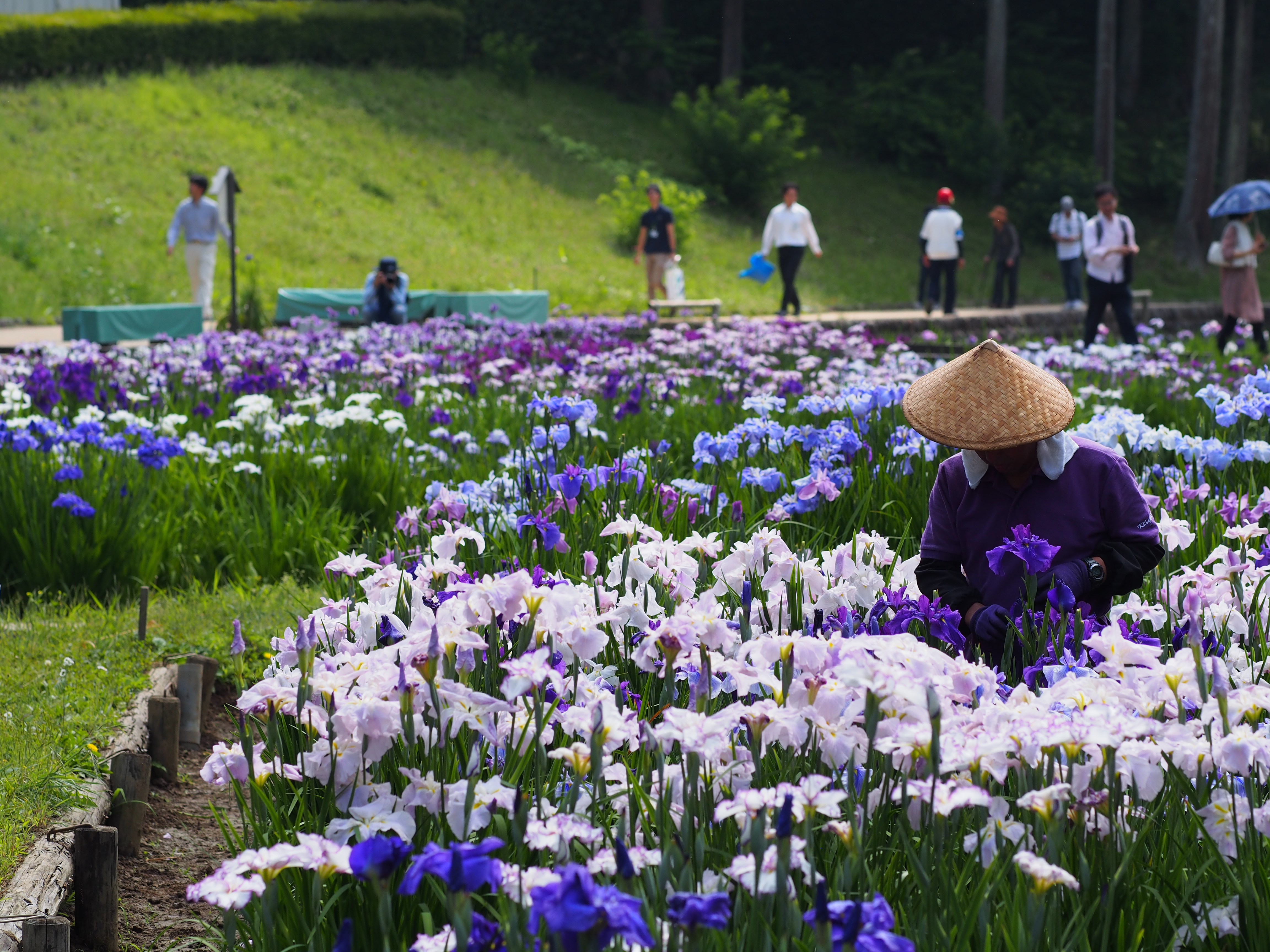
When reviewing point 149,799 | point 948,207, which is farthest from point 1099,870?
point 948,207

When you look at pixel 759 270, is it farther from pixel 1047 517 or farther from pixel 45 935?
pixel 45 935

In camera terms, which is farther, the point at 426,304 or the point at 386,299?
the point at 426,304

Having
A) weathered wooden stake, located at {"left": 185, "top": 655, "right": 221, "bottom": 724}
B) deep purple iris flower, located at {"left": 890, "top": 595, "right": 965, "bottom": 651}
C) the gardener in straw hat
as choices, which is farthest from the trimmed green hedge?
deep purple iris flower, located at {"left": 890, "top": 595, "right": 965, "bottom": 651}

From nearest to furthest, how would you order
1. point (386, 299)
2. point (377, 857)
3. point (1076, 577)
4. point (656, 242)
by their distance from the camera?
point (377, 857)
point (1076, 577)
point (386, 299)
point (656, 242)

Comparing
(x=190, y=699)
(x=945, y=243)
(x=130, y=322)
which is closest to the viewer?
(x=190, y=699)

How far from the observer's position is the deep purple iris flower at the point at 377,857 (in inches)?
56.6

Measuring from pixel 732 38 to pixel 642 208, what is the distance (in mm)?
10257

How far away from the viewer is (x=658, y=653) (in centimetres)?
223

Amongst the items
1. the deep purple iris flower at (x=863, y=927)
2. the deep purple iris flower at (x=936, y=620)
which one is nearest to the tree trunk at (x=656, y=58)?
the deep purple iris flower at (x=936, y=620)

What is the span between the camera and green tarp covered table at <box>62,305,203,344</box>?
13.2 metres

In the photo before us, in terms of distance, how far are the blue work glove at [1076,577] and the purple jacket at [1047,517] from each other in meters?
0.07

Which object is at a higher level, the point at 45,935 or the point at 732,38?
the point at 732,38

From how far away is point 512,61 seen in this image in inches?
1132

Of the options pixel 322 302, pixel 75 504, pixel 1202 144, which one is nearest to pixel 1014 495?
pixel 75 504
